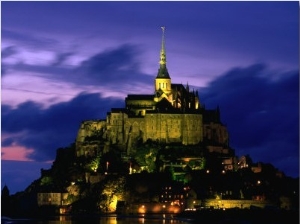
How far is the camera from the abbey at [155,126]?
233 feet

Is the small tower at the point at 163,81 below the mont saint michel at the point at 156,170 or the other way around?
the other way around

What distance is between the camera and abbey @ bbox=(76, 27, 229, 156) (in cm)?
7088

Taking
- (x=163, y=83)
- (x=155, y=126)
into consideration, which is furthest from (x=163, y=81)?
(x=155, y=126)

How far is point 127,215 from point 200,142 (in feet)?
46.7

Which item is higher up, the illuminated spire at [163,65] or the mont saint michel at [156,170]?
the illuminated spire at [163,65]

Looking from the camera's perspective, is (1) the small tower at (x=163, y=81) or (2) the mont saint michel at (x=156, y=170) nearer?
(2) the mont saint michel at (x=156, y=170)

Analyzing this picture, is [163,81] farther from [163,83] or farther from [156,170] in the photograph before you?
[156,170]

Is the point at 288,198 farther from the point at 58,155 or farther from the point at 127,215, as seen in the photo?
the point at 58,155

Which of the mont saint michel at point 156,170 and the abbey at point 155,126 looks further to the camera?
the abbey at point 155,126

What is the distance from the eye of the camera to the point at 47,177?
7194cm

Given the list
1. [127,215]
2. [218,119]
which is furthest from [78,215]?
[218,119]

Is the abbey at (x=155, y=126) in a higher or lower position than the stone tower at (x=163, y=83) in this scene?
lower

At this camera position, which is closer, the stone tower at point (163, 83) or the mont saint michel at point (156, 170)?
the mont saint michel at point (156, 170)

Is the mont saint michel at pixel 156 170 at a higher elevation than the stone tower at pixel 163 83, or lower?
lower
